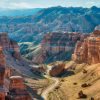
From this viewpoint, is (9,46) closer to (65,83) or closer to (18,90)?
(65,83)

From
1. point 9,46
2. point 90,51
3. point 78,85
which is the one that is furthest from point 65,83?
point 9,46

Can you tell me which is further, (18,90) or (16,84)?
(16,84)

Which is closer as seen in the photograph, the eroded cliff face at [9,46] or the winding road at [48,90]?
the winding road at [48,90]

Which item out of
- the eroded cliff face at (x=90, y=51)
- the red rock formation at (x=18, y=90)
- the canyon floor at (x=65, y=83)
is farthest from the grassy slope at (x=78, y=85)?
the red rock formation at (x=18, y=90)

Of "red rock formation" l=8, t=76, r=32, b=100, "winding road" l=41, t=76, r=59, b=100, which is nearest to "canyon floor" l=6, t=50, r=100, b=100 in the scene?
"winding road" l=41, t=76, r=59, b=100

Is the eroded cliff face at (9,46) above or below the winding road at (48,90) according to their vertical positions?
above

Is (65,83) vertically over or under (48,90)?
under

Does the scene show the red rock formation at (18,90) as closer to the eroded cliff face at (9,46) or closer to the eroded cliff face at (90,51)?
the eroded cliff face at (90,51)
